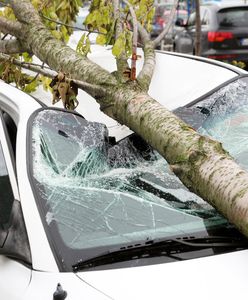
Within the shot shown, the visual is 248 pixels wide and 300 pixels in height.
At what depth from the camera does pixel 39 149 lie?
9.23 ft

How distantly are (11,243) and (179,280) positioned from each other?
2.12 feet

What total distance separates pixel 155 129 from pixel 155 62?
1007 mm

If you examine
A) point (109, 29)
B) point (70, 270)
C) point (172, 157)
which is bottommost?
point (70, 270)

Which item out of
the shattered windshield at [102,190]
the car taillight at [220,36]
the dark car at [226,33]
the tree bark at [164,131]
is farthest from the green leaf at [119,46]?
the car taillight at [220,36]

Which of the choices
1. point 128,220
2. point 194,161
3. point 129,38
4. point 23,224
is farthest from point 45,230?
point 129,38

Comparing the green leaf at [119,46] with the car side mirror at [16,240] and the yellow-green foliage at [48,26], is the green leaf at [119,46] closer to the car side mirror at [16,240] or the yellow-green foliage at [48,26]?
the yellow-green foliage at [48,26]

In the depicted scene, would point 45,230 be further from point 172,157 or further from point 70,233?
point 172,157

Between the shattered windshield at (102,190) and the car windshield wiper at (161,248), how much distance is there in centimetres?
4

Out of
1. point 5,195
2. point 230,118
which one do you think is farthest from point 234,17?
point 5,195

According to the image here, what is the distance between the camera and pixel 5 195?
107 inches

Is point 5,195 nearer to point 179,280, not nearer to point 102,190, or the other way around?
point 102,190

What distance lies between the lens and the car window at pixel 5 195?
2.65 metres

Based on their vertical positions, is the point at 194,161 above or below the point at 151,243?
above

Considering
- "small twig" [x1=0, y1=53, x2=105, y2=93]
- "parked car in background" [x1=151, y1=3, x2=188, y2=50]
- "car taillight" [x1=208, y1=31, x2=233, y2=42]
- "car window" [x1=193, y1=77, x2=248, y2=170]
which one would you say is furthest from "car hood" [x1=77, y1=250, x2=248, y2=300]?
"parked car in background" [x1=151, y1=3, x2=188, y2=50]
